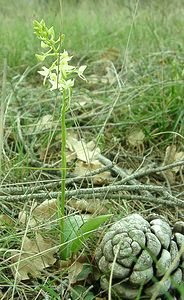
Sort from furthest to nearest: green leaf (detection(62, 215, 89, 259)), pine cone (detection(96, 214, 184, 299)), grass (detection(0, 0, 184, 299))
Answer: grass (detection(0, 0, 184, 299)), green leaf (detection(62, 215, 89, 259)), pine cone (detection(96, 214, 184, 299))

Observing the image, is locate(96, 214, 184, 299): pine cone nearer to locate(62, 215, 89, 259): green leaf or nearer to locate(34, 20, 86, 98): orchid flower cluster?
locate(62, 215, 89, 259): green leaf

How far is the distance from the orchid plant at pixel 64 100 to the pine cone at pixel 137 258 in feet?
0.21

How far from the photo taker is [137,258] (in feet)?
3.78

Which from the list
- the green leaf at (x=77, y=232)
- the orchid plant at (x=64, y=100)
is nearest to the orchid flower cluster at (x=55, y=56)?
the orchid plant at (x=64, y=100)

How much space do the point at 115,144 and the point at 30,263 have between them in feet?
2.72

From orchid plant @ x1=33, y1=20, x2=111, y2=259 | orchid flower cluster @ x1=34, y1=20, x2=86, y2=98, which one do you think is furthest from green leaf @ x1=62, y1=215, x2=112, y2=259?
→ orchid flower cluster @ x1=34, y1=20, x2=86, y2=98

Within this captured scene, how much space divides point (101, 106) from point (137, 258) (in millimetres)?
1196

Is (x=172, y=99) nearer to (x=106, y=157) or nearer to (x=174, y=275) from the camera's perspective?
(x=106, y=157)

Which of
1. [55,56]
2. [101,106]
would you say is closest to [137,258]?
[55,56]

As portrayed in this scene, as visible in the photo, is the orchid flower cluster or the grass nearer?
the orchid flower cluster

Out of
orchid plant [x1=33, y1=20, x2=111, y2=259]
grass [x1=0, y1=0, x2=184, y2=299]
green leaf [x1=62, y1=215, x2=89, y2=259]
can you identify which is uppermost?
orchid plant [x1=33, y1=20, x2=111, y2=259]

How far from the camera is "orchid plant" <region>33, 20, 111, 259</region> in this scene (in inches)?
45.9

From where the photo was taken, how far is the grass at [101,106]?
5.32 feet

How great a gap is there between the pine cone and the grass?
0.12 metres
